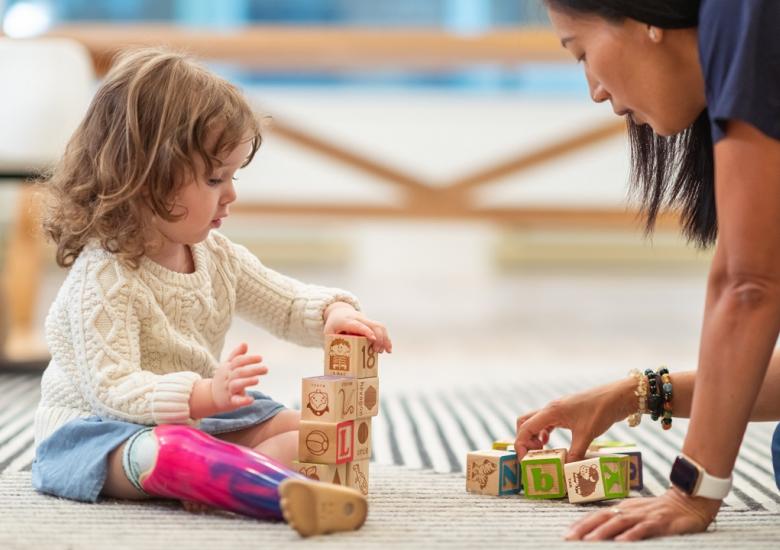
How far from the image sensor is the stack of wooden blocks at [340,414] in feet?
3.37

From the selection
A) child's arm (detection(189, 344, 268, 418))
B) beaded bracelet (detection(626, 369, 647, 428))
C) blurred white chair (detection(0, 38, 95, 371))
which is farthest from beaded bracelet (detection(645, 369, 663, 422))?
blurred white chair (detection(0, 38, 95, 371))

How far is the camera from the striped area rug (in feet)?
4.07

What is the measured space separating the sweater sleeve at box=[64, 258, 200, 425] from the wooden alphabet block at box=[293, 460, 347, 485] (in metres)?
0.12

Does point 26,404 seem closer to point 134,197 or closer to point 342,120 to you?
point 134,197

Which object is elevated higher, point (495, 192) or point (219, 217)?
point (495, 192)

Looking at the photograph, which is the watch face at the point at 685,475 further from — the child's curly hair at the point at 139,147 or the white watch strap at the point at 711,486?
the child's curly hair at the point at 139,147

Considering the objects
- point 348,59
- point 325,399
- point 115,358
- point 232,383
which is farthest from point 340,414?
point 348,59

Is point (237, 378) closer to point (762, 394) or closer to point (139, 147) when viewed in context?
point (139, 147)

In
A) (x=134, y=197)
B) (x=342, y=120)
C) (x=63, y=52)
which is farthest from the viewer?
(x=342, y=120)

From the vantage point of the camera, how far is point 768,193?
852 millimetres

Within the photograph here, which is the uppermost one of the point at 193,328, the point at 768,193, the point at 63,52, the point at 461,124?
the point at 461,124

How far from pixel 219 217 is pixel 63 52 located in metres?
1.21

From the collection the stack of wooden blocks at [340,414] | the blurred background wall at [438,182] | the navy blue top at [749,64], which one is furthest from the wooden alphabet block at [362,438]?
the blurred background wall at [438,182]

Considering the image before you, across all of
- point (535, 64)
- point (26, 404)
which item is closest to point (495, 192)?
point (535, 64)
